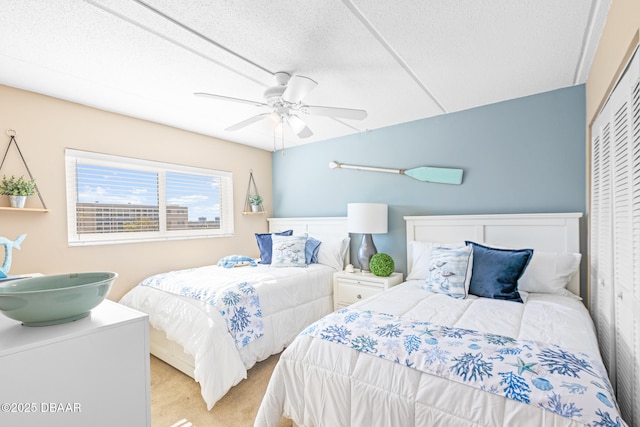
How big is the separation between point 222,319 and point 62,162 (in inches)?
80.9

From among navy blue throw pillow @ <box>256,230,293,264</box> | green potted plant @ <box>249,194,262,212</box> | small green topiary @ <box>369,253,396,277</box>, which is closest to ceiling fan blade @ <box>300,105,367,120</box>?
small green topiary @ <box>369,253,396,277</box>

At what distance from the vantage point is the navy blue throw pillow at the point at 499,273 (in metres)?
2.13

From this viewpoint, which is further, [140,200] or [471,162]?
[140,200]

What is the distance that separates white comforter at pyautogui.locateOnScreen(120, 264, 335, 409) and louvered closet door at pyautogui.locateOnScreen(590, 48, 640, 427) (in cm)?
224

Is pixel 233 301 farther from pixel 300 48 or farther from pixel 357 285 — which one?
pixel 300 48

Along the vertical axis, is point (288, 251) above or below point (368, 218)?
below

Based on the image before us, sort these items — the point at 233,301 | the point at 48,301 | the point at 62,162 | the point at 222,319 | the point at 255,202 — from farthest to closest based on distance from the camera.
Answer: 1. the point at 255,202
2. the point at 62,162
3. the point at 233,301
4. the point at 222,319
5. the point at 48,301

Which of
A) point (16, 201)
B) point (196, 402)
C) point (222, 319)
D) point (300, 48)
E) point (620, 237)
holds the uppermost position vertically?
point (300, 48)

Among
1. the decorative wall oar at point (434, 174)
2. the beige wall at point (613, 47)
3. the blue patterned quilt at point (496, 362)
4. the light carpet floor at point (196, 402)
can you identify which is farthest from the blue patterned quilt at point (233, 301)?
the beige wall at point (613, 47)

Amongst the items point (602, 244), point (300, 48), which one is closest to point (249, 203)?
point (300, 48)

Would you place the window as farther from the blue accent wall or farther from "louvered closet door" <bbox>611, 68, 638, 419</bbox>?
"louvered closet door" <bbox>611, 68, 638, 419</bbox>

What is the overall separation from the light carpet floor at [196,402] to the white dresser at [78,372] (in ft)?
3.72

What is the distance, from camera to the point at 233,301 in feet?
7.75

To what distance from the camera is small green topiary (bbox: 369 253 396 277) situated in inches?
124
